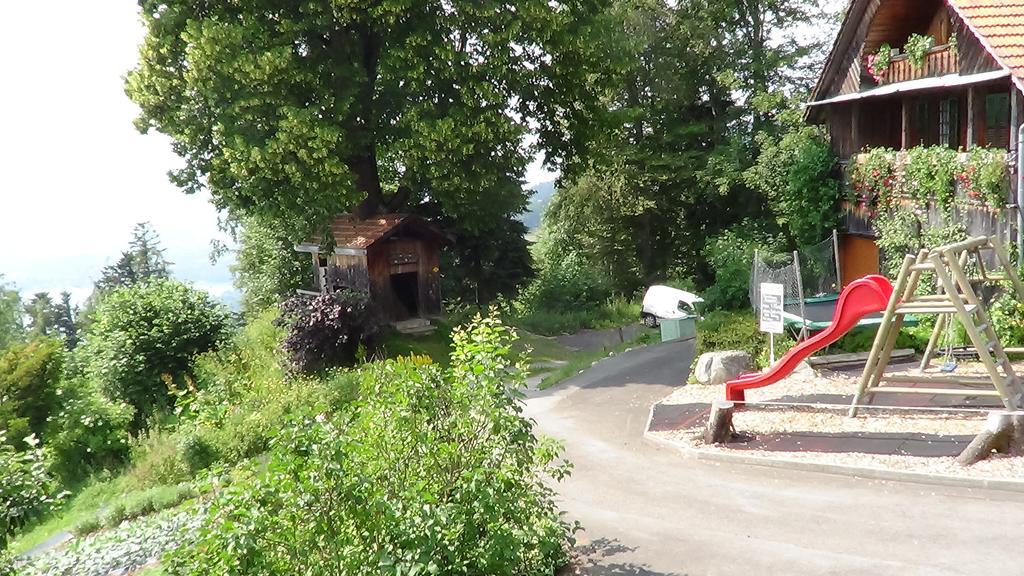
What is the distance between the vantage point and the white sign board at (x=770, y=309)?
15.5m

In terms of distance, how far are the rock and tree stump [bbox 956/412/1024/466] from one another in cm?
657

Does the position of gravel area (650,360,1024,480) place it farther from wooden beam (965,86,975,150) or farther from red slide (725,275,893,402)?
wooden beam (965,86,975,150)

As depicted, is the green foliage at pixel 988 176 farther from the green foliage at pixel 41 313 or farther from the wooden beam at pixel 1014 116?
the green foliage at pixel 41 313

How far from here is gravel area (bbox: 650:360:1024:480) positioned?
11.3m

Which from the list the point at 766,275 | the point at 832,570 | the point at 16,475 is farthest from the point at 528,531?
the point at 766,275

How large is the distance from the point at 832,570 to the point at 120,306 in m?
A: 21.9

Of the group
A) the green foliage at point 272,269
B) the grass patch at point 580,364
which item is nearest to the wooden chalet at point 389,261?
the grass patch at point 580,364

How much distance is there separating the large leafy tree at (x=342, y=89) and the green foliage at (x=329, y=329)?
270 centimetres

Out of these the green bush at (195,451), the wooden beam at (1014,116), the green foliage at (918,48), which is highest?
the green foliage at (918,48)

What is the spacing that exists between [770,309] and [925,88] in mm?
7635

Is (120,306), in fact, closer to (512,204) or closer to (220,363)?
(220,363)

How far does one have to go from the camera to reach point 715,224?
114 feet

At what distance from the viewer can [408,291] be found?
88.0ft

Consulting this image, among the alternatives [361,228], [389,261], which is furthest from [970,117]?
[361,228]
